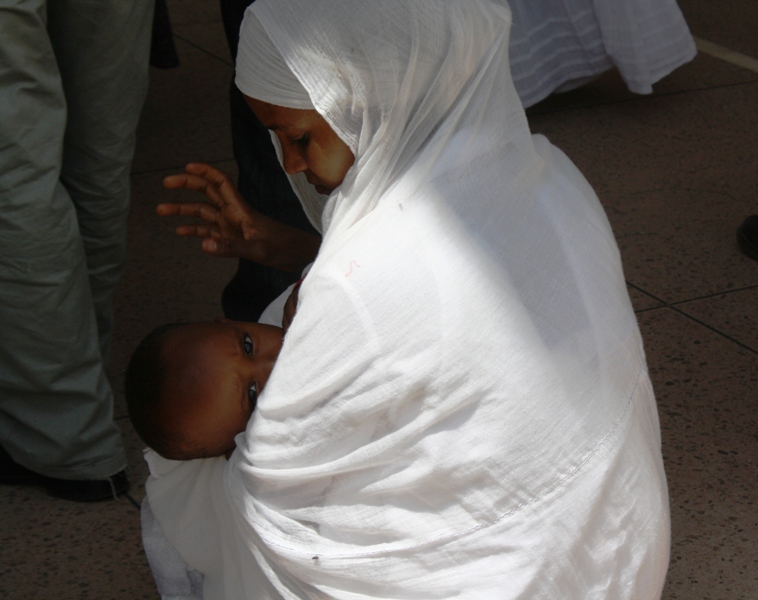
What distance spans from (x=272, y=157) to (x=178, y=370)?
1219 mm

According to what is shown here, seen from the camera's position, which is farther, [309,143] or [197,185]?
[197,185]

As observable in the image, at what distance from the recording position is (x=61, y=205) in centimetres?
245

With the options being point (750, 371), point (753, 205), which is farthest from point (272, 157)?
point (753, 205)

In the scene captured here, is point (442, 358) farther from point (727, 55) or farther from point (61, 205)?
point (727, 55)

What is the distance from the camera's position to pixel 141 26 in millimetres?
2648

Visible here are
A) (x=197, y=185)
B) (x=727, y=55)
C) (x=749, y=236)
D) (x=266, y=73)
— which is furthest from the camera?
(x=727, y=55)

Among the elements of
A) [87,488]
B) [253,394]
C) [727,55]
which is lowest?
[727,55]

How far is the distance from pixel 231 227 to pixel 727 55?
15.3 feet

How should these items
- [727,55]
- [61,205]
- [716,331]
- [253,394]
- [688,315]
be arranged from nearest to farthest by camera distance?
[253,394] < [61,205] < [716,331] < [688,315] < [727,55]

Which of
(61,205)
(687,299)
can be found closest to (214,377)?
(61,205)

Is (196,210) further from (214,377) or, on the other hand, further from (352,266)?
(352,266)

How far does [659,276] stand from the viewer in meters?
3.89

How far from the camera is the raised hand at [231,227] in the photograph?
7.61 feet

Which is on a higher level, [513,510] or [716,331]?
[513,510]
